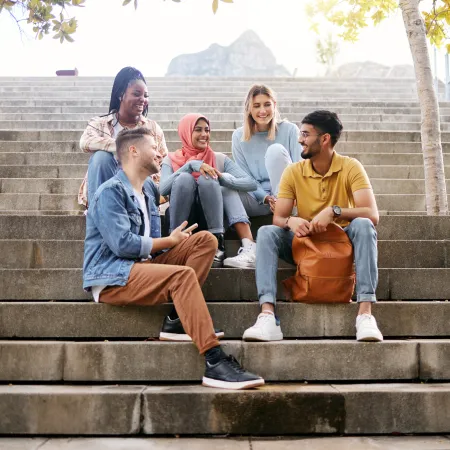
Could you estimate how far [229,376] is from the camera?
9.62 feet

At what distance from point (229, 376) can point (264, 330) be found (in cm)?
40

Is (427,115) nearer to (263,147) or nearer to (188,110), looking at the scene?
(263,147)

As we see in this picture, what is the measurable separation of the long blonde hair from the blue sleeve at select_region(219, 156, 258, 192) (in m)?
0.42

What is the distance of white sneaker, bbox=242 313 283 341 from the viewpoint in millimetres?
3217

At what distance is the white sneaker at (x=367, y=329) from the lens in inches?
125

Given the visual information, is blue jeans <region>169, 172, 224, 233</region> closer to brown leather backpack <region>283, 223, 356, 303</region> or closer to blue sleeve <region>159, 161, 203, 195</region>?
blue sleeve <region>159, 161, 203, 195</region>

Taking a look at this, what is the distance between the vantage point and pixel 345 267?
3.42 m

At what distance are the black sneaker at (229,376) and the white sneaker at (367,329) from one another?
2.08 feet

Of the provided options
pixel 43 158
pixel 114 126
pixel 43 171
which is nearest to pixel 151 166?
pixel 114 126

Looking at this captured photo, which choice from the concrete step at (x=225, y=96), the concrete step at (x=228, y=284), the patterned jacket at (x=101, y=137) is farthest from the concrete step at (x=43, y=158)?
the concrete step at (x=225, y=96)

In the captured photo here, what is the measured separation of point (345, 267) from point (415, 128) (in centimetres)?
524

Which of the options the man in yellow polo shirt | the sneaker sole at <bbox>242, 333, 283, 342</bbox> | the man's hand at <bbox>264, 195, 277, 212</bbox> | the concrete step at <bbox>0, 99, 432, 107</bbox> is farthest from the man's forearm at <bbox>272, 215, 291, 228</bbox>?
the concrete step at <bbox>0, 99, 432, 107</bbox>

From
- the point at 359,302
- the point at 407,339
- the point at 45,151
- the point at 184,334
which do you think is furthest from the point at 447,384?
the point at 45,151

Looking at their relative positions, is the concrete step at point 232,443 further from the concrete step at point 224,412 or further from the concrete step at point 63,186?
the concrete step at point 63,186
